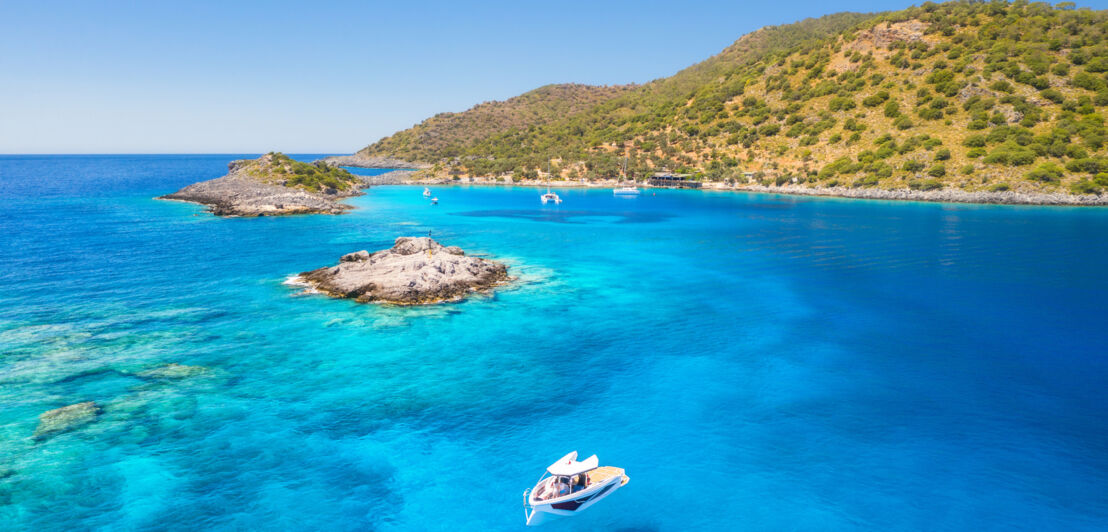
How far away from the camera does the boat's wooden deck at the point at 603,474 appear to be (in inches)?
767

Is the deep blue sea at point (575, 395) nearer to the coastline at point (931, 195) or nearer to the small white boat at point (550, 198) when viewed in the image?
the coastline at point (931, 195)

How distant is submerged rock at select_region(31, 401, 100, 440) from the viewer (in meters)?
23.8

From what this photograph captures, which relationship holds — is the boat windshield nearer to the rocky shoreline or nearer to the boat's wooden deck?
the boat's wooden deck

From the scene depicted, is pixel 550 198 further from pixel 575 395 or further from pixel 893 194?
pixel 575 395

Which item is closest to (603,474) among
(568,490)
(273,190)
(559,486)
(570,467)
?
(570,467)

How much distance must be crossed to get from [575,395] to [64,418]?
Result: 81.6 feet

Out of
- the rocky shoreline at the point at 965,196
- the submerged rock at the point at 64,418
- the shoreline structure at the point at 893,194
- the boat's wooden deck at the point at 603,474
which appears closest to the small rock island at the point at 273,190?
the shoreline structure at the point at 893,194

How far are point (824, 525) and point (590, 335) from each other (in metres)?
20.1

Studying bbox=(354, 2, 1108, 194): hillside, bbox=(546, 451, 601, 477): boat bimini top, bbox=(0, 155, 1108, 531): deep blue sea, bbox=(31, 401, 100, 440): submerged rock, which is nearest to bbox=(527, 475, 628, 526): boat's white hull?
bbox=(0, 155, 1108, 531): deep blue sea

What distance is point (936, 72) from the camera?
137875 millimetres

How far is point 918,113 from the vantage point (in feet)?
433

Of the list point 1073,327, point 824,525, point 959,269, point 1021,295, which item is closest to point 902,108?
point 959,269

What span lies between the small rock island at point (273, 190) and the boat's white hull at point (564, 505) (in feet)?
320

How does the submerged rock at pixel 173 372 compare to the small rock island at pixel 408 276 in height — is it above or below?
below
